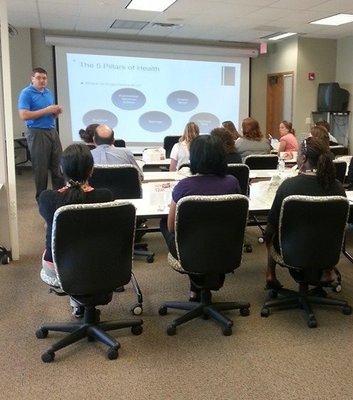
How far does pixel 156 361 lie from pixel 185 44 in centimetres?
783

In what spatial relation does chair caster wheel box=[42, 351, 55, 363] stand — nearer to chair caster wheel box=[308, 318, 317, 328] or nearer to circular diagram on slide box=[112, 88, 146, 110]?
chair caster wheel box=[308, 318, 317, 328]

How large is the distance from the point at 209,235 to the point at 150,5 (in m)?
4.94

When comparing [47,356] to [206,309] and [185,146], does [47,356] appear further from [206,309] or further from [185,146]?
[185,146]

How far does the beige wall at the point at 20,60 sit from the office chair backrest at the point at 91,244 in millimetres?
7005

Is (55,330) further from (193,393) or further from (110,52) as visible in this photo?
(110,52)

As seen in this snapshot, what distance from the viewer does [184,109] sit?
30.2 ft

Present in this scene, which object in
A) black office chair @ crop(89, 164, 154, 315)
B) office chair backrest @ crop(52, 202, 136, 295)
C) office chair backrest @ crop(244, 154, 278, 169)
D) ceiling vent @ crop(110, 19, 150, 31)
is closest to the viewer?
office chair backrest @ crop(52, 202, 136, 295)

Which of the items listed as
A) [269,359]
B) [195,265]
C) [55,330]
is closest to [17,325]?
[55,330]

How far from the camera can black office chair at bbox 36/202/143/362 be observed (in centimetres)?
206

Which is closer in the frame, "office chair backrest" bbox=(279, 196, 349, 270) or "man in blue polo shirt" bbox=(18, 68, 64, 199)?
"office chair backrest" bbox=(279, 196, 349, 270)

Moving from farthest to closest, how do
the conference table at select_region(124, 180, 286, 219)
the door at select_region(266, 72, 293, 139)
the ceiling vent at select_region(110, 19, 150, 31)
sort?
1. the door at select_region(266, 72, 293, 139)
2. the ceiling vent at select_region(110, 19, 150, 31)
3. the conference table at select_region(124, 180, 286, 219)

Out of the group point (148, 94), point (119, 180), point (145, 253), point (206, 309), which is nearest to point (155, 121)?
point (148, 94)

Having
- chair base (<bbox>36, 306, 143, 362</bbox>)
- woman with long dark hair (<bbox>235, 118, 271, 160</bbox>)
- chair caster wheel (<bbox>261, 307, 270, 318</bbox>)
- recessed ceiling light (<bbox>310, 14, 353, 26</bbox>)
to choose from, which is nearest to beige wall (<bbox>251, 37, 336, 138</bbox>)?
recessed ceiling light (<bbox>310, 14, 353, 26</bbox>)

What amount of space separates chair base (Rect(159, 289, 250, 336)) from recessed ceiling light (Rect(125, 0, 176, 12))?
4634mm
